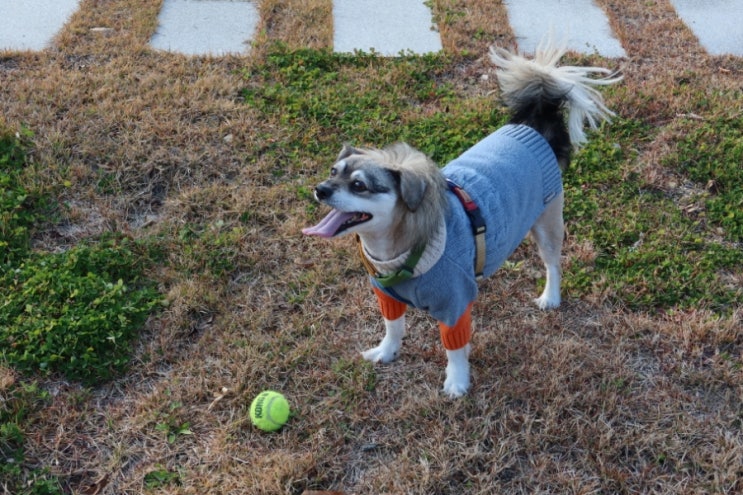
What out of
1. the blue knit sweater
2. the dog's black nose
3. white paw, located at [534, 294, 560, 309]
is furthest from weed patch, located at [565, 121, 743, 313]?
the dog's black nose

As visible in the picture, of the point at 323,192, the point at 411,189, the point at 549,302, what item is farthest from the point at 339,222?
the point at 549,302

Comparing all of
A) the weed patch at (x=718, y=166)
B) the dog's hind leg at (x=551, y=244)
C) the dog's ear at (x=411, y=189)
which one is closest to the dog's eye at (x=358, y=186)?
the dog's ear at (x=411, y=189)

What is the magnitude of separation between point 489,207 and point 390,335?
81 cm

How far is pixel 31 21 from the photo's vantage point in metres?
5.40

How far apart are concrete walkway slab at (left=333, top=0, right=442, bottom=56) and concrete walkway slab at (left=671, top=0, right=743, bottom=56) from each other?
2323 mm

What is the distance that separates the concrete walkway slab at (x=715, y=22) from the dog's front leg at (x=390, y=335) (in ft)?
13.5

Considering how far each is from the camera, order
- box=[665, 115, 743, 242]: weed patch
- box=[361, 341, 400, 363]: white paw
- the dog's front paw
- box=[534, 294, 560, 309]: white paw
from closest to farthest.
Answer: the dog's front paw, box=[361, 341, 400, 363]: white paw, box=[534, 294, 560, 309]: white paw, box=[665, 115, 743, 242]: weed patch

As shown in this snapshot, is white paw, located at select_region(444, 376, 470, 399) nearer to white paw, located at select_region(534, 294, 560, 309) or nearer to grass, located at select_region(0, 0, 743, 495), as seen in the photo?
grass, located at select_region(0, 0, 743, 495)

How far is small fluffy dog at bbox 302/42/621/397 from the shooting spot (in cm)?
239

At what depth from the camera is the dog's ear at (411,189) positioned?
2.35 meters

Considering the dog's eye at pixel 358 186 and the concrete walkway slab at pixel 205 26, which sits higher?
the dog's eye at pixel 358 186

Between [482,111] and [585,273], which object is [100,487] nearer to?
[585,273]

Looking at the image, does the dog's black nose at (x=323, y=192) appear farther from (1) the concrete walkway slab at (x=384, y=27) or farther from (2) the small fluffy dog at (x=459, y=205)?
(1) the concrete walkway slab at (x=384, y=27)

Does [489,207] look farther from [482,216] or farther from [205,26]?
[205,26]
